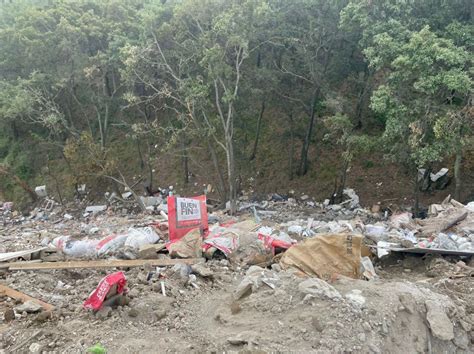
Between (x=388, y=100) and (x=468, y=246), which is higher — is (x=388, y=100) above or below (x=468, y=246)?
above

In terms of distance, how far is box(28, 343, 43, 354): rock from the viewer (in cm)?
339

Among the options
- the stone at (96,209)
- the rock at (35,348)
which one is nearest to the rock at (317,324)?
the rock at (35,348)

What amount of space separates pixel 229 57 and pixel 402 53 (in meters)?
4.68

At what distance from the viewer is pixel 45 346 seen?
346 centimetres

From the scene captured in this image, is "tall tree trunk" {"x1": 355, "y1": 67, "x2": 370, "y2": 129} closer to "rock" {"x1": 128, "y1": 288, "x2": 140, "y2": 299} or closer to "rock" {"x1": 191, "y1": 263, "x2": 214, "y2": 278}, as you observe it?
"rock" {"x1": 191, "y1": 263, "x2": 214, "y2": 278}

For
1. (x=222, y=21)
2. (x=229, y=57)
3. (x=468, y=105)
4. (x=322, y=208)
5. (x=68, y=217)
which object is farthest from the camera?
(x=68, y=217)

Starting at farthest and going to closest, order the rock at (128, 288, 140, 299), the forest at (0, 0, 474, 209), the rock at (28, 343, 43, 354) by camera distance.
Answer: the forest at (0, 0, 474, 209) → the rock at (128, 288, 140, 299) → the rock at (28, 343, 43, 354)

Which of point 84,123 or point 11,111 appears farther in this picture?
point 84,123

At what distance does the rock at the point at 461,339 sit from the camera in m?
4.02

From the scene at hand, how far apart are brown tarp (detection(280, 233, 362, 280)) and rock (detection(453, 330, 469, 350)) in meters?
1.33

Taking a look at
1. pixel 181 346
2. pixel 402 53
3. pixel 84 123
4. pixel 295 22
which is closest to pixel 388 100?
pixel 402 53

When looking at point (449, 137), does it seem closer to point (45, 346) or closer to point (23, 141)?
point (45, 346)

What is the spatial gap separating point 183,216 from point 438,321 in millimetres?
3833

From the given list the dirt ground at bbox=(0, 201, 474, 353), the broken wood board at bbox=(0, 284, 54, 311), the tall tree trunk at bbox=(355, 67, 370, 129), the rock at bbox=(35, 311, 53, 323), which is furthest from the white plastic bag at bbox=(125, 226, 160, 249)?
the tall tree trunk at bbox=(355, 67, 370, 129)
